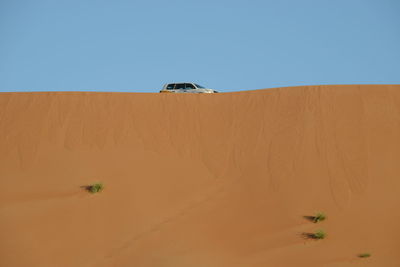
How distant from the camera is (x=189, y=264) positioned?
1605 centimetres

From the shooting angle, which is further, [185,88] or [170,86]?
[170,86]

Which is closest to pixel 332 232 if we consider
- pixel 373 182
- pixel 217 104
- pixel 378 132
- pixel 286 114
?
pixel 373 182

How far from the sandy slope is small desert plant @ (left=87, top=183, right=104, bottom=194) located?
0.26 meters

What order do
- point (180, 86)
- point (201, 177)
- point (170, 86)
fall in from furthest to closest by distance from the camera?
1. point (170, 86)
2. point (180, 86)
3. point (201, 177)

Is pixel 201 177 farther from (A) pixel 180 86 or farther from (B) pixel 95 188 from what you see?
(A) pixel 180 86

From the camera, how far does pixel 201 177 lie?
20.9m

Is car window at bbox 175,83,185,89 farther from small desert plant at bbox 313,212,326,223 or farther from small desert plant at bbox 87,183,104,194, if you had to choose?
small desert plant at bbox 313,212,326,223

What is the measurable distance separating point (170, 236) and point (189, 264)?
5.88ft

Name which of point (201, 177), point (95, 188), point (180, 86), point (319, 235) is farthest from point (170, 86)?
point (319, 235)

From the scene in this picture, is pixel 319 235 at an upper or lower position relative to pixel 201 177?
lower

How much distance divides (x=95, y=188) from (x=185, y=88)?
413 inches

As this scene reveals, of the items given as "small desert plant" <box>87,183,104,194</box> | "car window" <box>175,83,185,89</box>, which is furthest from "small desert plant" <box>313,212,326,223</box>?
"car window" <box>175,83,185,89</box>

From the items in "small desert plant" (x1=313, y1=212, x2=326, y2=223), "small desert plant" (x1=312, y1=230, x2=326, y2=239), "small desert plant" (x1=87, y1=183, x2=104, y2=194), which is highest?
"small desert plant" (x1=87, y1=183, x2=104, y2=194)

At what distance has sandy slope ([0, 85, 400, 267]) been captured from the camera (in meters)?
17.0
